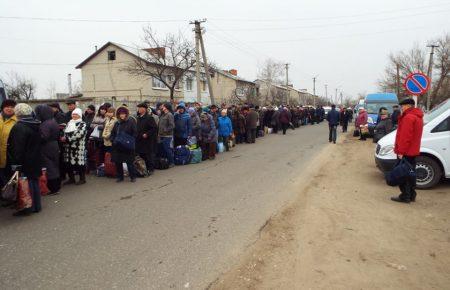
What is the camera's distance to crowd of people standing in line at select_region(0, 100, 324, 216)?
607cm

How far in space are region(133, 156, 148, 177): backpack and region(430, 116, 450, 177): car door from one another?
6.51 m

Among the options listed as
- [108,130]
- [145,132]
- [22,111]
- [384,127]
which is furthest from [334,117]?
[22,111]

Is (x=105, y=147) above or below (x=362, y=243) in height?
above

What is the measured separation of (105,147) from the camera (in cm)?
980

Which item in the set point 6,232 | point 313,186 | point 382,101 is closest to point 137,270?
point 6,232

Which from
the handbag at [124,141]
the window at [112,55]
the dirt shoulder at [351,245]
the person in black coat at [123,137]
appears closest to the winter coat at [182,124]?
the person in black coat at [123,137]

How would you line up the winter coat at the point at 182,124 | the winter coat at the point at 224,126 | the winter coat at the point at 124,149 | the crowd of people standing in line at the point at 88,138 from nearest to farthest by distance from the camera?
the crowd of people standing in line at the point at 88,138 → the winter coat at the point at 124,149 → the winter coat at the point at 182,124 → the winter coat at the point at 224,126

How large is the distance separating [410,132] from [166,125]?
249 inches

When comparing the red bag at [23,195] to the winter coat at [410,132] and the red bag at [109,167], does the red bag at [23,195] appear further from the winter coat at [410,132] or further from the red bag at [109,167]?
the winter coat at [410,132]

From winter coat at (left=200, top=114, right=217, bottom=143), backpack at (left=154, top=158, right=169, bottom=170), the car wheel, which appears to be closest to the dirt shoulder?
the car wheel

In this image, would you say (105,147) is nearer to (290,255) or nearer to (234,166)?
(234,166)

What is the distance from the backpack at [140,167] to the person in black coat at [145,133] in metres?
0.27

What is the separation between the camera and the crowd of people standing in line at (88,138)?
239 inches

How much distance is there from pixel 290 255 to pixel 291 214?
164 cm
